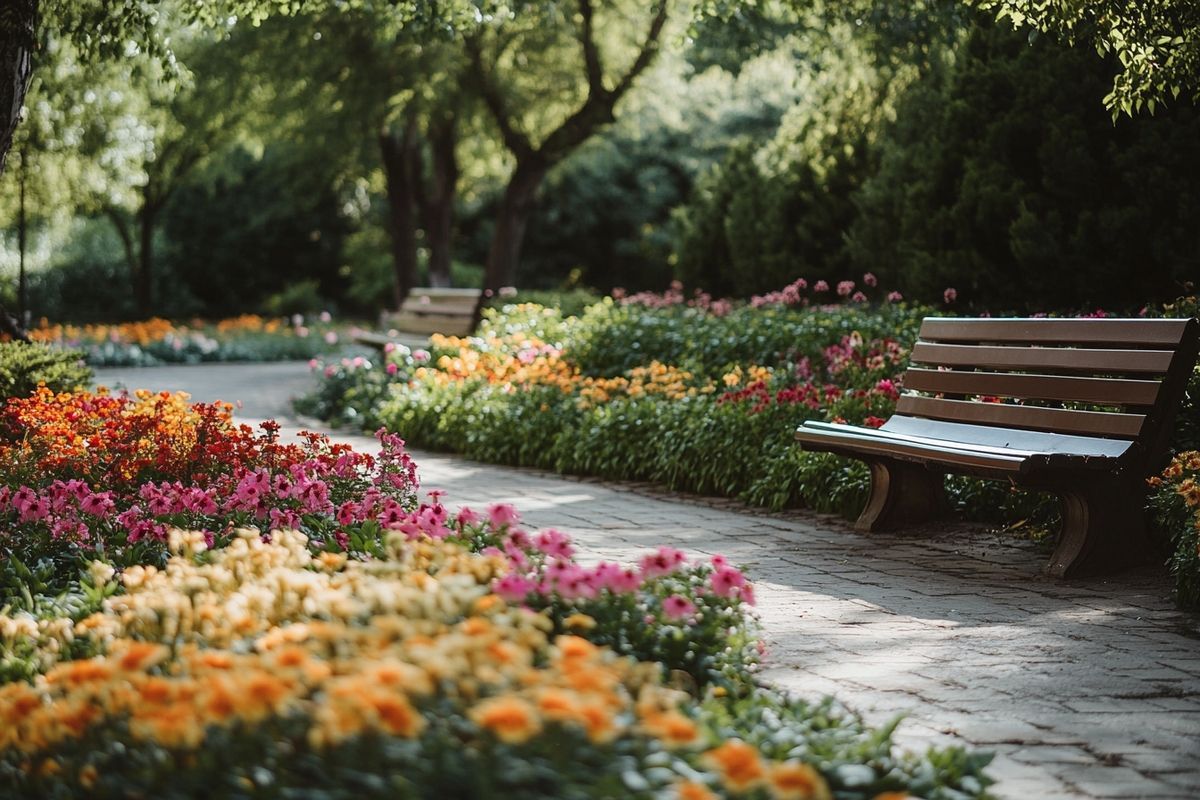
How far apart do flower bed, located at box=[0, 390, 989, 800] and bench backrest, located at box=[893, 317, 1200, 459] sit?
2.63m

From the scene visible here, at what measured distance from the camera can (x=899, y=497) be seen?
22.3 feet

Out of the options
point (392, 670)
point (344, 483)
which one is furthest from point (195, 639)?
point (344, 483)

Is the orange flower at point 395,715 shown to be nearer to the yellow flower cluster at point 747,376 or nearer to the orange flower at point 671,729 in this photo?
the orange flower at point 671,729

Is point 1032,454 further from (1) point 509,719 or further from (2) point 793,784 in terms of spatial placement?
(1) point 509,719

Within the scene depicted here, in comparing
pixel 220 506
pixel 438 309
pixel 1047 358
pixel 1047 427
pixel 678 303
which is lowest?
pixel 220 506

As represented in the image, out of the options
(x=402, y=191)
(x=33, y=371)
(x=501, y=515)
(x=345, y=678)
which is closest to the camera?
(x=345, y=678)

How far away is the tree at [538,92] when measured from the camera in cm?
1758

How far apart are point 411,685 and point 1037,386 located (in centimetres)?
464

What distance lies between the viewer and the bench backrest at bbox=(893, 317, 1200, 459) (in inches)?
222

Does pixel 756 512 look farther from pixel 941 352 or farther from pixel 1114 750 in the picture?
pixel 1114 750

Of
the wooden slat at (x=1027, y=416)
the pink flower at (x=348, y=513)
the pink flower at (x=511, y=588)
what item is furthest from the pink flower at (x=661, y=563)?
the wooden slat at (x=1027, y=416)

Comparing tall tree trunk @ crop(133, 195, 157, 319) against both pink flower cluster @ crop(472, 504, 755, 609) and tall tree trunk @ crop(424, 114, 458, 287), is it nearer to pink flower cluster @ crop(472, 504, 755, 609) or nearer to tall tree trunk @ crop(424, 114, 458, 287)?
tall tree trunk @ crop(424, 114, 458, 287)

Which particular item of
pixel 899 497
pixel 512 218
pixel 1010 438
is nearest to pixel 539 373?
pixel 899 497

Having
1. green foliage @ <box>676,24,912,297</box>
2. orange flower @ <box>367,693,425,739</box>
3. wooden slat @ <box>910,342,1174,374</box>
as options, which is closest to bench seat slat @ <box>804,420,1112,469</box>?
wooden slat @ <box>910,342,1174,374</box>
